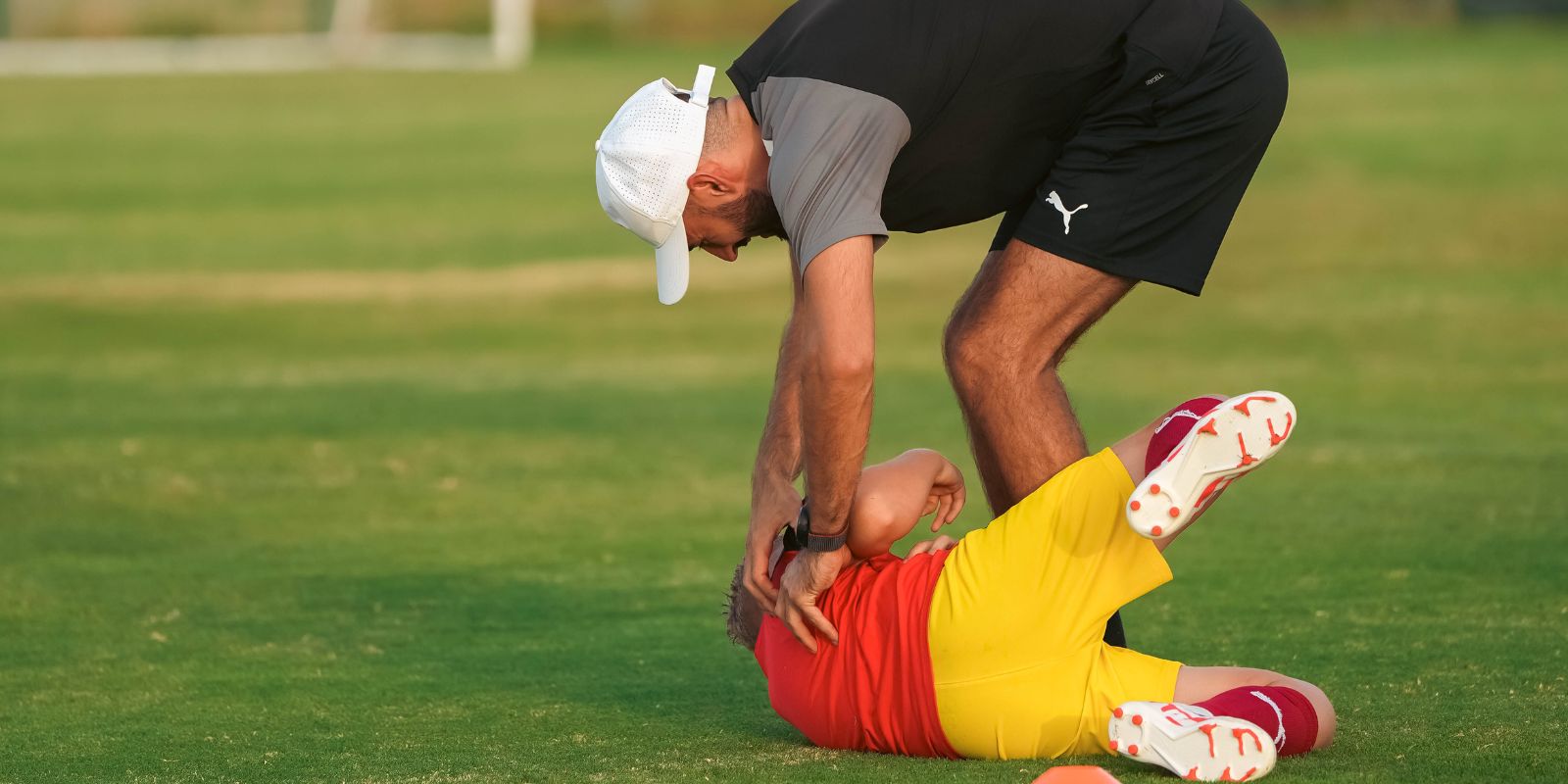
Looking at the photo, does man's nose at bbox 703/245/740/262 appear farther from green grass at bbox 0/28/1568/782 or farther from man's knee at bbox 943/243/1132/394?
green grass at bbox 0/28/1568/782

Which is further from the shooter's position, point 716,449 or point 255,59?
point 255,59

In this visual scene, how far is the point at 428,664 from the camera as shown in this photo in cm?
554

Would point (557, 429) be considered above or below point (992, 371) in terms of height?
below

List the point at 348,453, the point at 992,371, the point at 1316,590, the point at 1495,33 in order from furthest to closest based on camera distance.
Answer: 1. the point at 1495,33
2. the point at 348,453
3. the point at 1316,590
4. the point at 992,371

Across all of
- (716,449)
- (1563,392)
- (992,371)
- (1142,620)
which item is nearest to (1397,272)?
(1563,392)

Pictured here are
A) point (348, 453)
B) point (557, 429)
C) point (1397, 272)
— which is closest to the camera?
point (348, 453)

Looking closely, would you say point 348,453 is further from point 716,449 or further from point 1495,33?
point 1495,33

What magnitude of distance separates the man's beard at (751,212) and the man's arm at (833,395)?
40 cm

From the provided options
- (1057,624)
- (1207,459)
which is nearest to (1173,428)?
(1207,459)

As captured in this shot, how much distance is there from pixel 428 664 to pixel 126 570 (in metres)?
1.76

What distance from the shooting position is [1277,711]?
4129mm

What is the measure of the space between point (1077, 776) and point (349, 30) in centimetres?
→ 2984

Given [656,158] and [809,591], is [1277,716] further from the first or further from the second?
[656,158]

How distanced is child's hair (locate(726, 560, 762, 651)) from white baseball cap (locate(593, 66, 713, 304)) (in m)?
0.71
